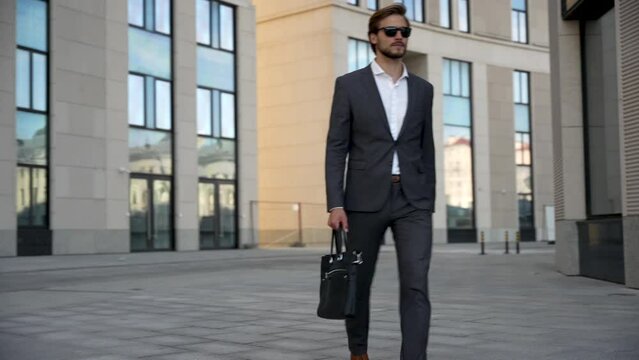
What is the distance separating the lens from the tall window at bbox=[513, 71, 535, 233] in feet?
158

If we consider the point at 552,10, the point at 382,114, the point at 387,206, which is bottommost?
the point at 387,206

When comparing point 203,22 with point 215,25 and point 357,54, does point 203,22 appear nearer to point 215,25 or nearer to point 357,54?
point 215,25

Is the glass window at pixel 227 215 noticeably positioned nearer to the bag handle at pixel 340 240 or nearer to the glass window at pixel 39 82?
the glass window at pixel 39 82

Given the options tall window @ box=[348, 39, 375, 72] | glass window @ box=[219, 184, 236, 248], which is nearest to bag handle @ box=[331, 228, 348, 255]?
glass window @ box=[219, 184, 236, 248]

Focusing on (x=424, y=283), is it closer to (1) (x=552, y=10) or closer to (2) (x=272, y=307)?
(2) (x=272, y=307)

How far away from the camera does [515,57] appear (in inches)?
1902

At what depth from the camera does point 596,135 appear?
1334cm

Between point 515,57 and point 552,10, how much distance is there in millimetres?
34581

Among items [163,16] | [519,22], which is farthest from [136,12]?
[519,22]

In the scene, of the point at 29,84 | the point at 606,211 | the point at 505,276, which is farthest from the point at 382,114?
the point at 29,84

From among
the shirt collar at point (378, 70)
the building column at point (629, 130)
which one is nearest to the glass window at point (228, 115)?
the building column at point (629, 130)

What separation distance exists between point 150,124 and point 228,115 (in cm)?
456

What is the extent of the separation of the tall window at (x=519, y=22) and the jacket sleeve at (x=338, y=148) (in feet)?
151

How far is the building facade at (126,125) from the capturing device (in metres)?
25.3
